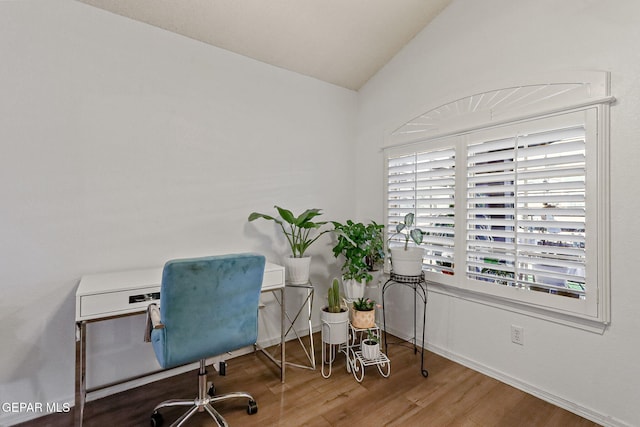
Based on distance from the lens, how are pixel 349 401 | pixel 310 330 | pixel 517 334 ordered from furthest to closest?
1. pixel 310 330
2. pixel 517 334
3. pixel 349 401

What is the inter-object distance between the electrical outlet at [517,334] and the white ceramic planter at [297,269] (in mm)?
1569

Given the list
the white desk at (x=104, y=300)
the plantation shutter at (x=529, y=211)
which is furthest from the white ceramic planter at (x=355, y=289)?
the white desk at (x=104, y=300)

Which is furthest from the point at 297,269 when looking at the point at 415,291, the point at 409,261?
the point at 415,291

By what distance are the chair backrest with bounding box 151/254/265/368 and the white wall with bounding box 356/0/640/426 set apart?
1.79 metres

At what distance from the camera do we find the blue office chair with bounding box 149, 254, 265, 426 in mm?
1470

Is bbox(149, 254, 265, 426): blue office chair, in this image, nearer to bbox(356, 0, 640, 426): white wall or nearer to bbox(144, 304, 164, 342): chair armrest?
bbox(144, 304, 164, 342): chair armrest

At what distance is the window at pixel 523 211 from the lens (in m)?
A: 1.83

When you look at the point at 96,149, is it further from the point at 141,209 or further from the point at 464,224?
the point at 464,224

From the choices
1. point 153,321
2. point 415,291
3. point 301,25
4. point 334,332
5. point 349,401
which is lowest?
point 349,401

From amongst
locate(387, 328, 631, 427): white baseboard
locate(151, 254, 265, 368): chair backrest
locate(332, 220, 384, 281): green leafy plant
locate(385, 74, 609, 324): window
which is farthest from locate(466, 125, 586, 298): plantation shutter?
locate(151, 254, 265, 368): chair backrest

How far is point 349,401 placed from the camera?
202 centimetres

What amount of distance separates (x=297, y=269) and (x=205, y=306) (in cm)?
106

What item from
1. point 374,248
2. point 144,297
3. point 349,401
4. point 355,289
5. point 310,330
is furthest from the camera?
point 374,248

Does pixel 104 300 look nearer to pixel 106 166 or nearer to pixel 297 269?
pixel 106 166
